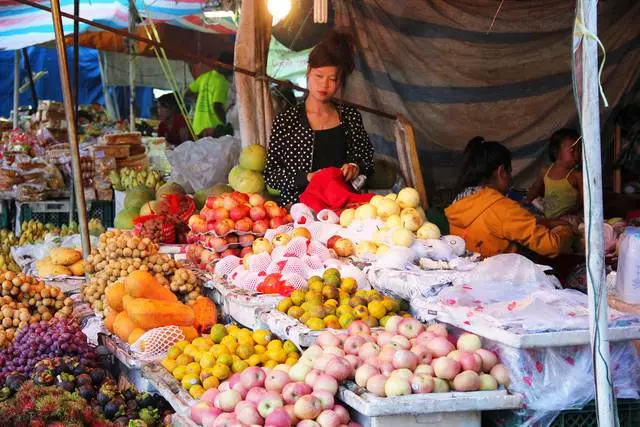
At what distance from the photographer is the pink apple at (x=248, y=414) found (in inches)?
112

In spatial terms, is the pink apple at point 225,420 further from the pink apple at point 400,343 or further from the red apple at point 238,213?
the red apple at point 238,213

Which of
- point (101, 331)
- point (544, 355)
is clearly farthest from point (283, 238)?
point (544, 355)

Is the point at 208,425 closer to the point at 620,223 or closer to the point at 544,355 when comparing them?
the point at 544,355

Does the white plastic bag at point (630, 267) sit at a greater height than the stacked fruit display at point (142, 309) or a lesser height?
greater

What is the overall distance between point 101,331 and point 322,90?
6.55ft

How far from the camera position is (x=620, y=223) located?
4.96 metres

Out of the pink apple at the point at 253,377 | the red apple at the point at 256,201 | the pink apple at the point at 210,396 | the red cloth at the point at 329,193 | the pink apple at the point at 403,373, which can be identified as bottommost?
the pink apple at the point at 210,396

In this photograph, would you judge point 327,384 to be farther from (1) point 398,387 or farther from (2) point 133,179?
(2) point 133,179

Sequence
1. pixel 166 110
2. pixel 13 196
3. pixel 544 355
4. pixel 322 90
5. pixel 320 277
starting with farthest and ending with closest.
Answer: pixel 166 110, pixel 13 196, pixel 322 90, pixel 320 277, pixel 544 355

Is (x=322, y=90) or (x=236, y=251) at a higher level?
(x=322, y=90)

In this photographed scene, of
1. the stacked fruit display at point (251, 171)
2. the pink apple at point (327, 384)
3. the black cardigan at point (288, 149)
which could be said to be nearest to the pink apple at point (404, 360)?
the pink apple at point (327, 384)

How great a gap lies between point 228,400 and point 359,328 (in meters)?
0.58

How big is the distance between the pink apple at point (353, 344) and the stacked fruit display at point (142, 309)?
110cm

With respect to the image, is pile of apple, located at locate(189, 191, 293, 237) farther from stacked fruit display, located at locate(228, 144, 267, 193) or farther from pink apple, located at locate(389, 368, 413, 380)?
pink apple, located at locate(389, 368, 413, 380)
